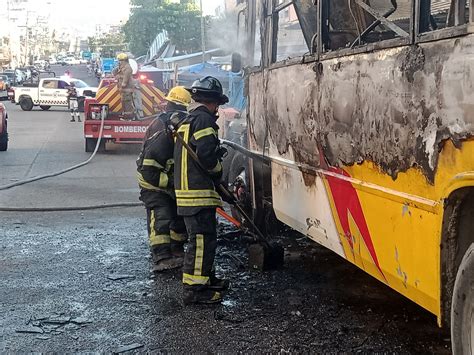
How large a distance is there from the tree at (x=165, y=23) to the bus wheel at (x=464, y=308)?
51.7 meters

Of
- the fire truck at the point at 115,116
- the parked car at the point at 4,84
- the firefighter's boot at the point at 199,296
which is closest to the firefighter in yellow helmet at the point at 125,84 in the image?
the fire truck at the point at 115,116

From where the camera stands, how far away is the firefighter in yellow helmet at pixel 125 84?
15.1m

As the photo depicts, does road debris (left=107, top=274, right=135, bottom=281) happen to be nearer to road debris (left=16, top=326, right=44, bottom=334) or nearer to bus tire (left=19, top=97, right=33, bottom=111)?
road debris (left=16, top=326, right=44, bottom=334)

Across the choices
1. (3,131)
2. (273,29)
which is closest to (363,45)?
(273,29)

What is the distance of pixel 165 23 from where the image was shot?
55875mm

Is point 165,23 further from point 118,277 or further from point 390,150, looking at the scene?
point 390,150

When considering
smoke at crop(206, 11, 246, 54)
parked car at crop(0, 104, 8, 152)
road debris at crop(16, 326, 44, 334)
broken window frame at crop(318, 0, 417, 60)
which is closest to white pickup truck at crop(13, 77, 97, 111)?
parked car at crop(0, 104, 8, 152)

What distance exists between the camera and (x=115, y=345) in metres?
4.28

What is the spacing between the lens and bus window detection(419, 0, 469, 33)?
10.4 ft

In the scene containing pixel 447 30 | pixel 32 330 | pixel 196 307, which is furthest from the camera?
pixel 196 307

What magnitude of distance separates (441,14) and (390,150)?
2.61 ft

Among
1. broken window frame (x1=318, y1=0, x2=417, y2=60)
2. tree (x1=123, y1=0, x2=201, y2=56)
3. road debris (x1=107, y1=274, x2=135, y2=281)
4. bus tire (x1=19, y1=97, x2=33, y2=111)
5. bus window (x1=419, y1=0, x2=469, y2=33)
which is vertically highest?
tree (x1=123, y1=0, x2=201, y2=56)

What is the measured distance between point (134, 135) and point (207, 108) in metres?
9.88

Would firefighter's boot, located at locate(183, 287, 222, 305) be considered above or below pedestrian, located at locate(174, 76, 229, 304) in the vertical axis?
below
